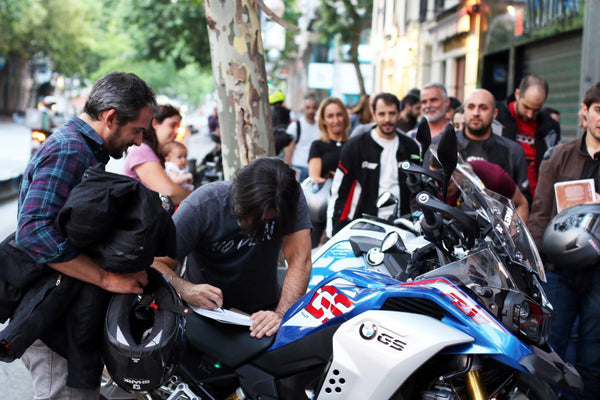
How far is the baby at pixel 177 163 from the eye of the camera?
6225 mm

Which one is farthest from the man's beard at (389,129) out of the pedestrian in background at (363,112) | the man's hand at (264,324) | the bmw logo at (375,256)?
the pedestrian in background at (363,112)

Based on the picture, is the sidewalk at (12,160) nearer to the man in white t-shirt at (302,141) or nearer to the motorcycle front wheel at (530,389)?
the man in white t-shirt at (302,141)

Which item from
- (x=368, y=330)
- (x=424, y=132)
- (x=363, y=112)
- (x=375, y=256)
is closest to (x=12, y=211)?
(x=363, y=112)

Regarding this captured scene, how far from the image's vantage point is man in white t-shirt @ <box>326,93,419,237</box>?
604cm

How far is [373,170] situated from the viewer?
6035 millimetres

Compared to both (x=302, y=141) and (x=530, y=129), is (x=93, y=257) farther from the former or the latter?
(x=302, y=141)

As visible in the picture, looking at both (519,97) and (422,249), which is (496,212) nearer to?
(422,249)

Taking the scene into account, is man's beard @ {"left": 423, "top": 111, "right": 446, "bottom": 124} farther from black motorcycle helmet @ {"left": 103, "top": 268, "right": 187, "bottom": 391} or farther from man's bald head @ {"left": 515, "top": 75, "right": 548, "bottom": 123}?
black motorcycle helmet @ {"left": 103, "top": 268, "right": 187, "bottom": 391}

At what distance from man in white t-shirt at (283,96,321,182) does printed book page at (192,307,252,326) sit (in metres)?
6.42

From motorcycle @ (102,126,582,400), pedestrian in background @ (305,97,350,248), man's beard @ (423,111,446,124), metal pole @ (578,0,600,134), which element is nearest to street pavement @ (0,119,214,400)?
motorcycle @ (102,126,582,400)

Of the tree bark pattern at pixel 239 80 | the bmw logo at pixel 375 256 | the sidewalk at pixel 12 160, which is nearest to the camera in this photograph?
the bmw logo at pixel 375 256

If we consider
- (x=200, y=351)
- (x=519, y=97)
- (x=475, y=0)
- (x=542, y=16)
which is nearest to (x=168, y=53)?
(x=475, y=0)

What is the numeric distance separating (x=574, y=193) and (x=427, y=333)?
1914 millimetres

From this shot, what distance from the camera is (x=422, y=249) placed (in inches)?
131
